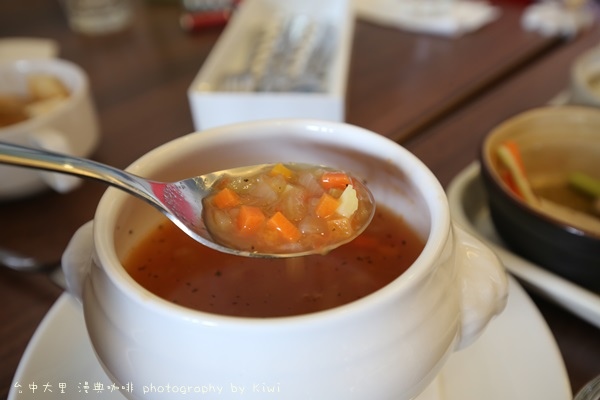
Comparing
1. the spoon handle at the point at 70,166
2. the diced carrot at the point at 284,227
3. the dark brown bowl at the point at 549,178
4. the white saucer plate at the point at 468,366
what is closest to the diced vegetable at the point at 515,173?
the dark brown bowl at the point at 549,178

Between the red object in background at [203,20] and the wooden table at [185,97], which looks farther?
the red object in background at [203,20]

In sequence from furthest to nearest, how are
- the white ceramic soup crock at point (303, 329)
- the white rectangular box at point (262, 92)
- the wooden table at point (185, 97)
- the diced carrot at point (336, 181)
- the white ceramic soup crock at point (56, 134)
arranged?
the white rectangular box at point (262, 92)
the white ceramic soup crock at point (56, 134)
the wooden table at point (185, 97)
the diced carrot at point (336, 181)
the white ceramic soup crock at point (303, 329)

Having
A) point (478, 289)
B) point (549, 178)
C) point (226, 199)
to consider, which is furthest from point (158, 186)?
point (549, 178)

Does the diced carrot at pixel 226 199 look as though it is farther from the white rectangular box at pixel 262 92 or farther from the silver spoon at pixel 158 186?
the white rectangular box at pixel 262 92

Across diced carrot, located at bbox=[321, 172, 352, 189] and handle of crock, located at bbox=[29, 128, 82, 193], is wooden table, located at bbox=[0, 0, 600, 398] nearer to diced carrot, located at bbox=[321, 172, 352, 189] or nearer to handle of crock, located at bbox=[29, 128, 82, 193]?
handle of crock, located at bbox=[29, 128, 82, 193]

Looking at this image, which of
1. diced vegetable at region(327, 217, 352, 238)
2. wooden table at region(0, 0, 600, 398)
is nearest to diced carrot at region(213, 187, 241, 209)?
diced vegetable at region(327, 217, 352, 238)

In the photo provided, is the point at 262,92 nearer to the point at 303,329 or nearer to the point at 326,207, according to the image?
the point at 326,207

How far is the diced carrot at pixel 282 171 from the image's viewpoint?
0.65 meters

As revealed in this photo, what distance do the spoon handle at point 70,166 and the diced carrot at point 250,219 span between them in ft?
0.31

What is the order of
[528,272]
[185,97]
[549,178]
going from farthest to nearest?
1. [185,97]
2. [549,178]
3. [528,272]

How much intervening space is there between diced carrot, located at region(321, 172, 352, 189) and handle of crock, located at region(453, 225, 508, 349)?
142 mm

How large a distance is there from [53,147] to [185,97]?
0.44 metres

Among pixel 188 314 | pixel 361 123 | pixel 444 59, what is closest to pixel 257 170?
pixel 188 314

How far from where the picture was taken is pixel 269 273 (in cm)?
60
